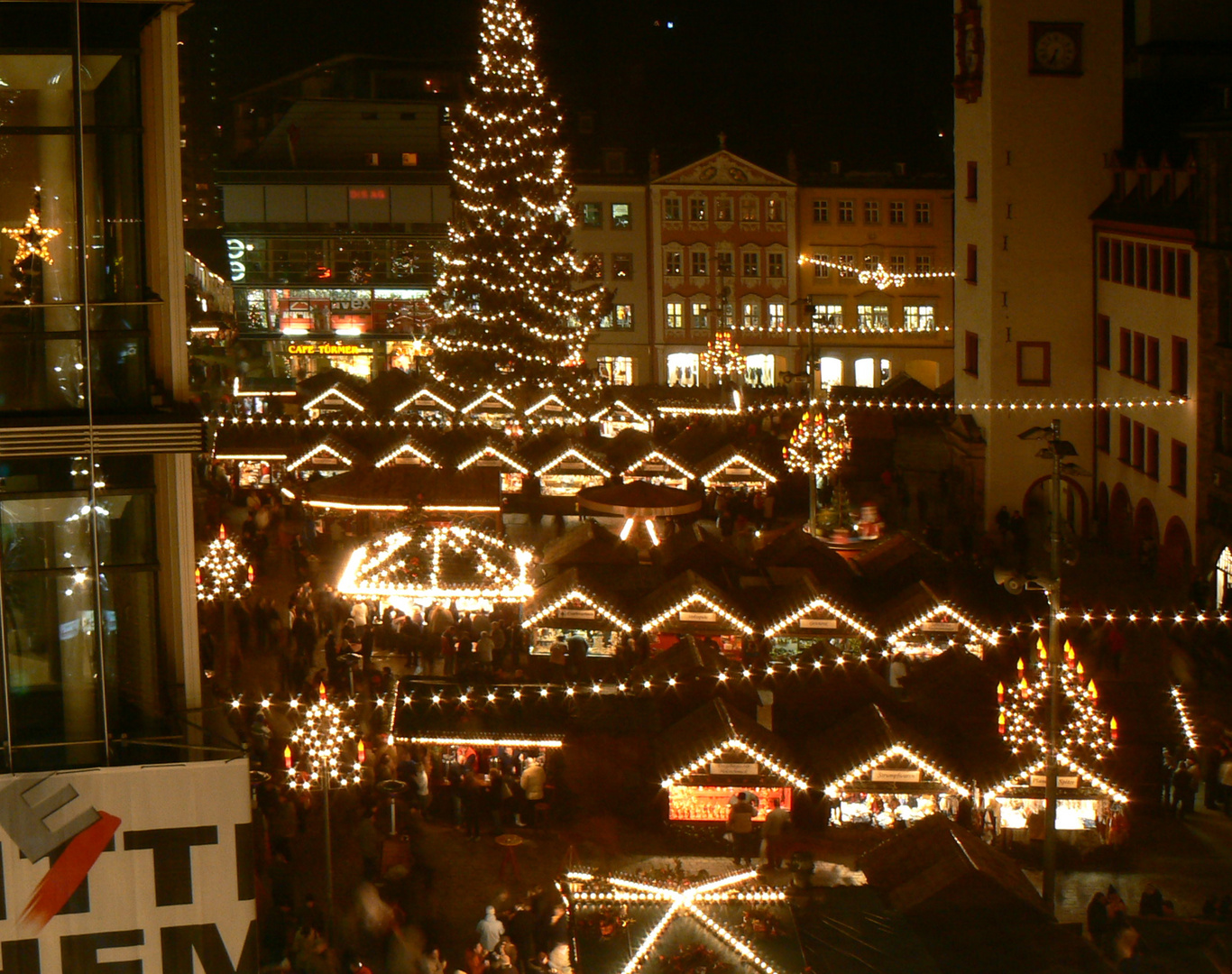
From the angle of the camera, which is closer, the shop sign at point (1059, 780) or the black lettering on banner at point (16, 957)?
the black lettering on banner at point (16, 957)

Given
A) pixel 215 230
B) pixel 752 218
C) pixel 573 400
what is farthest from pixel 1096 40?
pixel 215 230

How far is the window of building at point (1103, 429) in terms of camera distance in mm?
34494

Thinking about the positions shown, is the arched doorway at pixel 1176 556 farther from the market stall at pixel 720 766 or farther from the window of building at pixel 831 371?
the window of building at pixel 831 371

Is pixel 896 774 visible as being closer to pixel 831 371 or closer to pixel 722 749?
pixel 722 749

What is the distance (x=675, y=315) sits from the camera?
180 feet

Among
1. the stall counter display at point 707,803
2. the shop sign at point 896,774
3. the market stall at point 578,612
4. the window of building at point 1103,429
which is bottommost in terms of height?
the stall counter display at point 707,803

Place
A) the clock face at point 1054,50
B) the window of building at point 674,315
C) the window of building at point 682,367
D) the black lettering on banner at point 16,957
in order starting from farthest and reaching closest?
1. the window of building at point 674,315
2. the window of building at point 682,367
3. the clock face at point 1054,50
4. the black lettering on banner at point 16,957

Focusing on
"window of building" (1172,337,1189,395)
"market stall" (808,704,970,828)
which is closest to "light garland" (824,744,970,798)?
"market stall" (808,704,970,828)

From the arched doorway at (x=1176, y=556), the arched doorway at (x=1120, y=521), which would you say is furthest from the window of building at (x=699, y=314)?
the arched doorway at (x=1176, y=556)

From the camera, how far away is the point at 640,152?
182ft

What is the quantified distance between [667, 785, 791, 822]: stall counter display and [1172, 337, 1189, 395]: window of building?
1500 centimetres

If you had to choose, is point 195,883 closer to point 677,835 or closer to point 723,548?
point 677,835

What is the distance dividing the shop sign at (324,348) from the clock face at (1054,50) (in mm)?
29018

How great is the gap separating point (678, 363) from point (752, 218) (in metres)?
5.29
